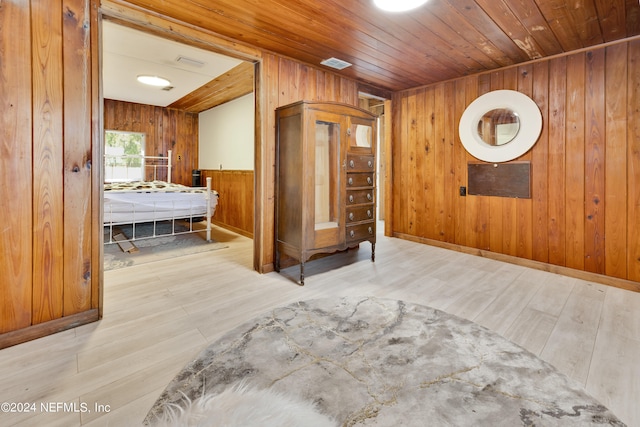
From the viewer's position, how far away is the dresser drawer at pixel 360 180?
2.98 metres

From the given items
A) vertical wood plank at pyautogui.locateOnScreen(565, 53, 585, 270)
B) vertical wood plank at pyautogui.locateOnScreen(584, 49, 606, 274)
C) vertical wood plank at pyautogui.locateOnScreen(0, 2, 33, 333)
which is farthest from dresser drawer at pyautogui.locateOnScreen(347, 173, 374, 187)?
vertical wood plank at pyautogui.locateOnScreen(0, 2, 33, 333)

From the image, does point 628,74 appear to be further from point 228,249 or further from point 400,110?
point 228,249

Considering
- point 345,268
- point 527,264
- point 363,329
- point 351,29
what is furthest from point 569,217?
point 351,29

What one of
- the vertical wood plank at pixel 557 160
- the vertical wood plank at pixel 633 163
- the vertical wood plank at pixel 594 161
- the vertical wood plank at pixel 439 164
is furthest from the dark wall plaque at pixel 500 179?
the vertical wood plank at pixel 633 163

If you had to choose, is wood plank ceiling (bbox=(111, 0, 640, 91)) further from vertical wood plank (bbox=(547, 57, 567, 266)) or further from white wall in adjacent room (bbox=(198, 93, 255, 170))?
white wall in adjacent room (bbox=(198, 93, 255, 170))

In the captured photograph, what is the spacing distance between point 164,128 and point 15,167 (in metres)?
5.00

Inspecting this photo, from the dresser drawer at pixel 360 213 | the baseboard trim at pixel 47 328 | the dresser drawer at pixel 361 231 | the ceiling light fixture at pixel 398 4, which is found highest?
the ceiling light fixture at pixel 398 4

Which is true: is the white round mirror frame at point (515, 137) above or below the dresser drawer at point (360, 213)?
above

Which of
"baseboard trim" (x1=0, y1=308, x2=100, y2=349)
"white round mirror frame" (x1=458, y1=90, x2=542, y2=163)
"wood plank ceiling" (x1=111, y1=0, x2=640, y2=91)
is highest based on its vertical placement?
"wood plank ceiling" (x1=111, y1=0, x2=640, y2=91)

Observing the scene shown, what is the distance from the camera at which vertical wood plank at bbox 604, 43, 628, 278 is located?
8.61 ft

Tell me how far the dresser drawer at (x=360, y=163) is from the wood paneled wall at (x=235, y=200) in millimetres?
2118

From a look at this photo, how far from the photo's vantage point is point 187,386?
139 centimetres

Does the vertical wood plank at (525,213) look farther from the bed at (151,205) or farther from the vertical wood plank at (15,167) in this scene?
the vertical wood plank at (15,167)

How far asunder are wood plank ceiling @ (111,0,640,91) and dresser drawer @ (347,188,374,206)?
134 cm
